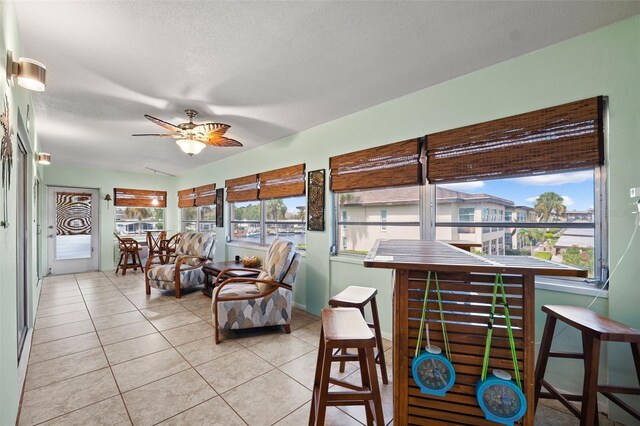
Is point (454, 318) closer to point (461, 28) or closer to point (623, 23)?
point (461, 28)

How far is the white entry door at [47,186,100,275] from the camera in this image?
6.24 meters

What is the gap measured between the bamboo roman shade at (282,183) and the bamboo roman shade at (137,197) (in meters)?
4.61

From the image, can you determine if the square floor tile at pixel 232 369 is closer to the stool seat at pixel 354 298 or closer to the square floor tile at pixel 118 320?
the stool seat at pixel 354 298

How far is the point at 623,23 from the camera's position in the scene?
5.84 ft

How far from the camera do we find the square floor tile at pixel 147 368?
217 cm

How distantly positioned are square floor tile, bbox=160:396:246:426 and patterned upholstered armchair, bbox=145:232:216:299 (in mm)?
2882

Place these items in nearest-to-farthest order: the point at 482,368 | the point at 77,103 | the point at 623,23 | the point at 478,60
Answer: the point at 482,368 → the point at 623,23 → the point at 478,60 → the point at 77,103

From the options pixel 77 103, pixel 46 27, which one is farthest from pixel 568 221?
pixel 77 103

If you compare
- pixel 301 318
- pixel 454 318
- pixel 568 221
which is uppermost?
pixel 568 221

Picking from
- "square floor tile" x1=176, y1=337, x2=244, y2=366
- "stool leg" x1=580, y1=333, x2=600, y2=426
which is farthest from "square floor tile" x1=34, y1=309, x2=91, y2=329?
"stool leg" x1=580, y1=333, x2=600, y2=426

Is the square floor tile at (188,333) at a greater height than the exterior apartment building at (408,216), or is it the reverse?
the exterior apartment building at (408,216)

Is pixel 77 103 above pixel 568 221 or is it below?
above

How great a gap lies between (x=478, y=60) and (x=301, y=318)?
3.39m

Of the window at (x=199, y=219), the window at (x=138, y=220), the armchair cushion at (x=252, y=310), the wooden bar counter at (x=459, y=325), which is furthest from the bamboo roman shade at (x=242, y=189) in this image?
the wooden bar counter at (x=459, y=325)
